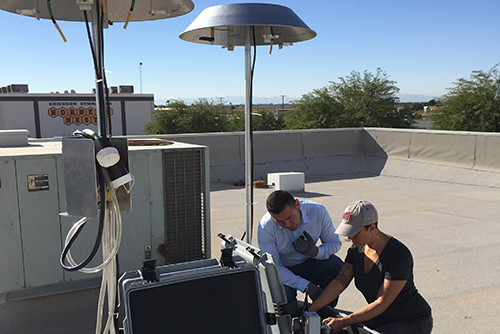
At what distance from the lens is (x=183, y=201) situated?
14.2 feet

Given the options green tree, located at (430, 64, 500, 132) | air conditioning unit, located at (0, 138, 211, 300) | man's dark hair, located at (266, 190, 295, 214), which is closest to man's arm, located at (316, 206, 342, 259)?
man's dark hair, located at (266, 190, 295, 214)

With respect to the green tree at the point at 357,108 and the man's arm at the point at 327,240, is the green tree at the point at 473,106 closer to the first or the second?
the green tree at the point at 357,108

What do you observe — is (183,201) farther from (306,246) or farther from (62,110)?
(62,110)

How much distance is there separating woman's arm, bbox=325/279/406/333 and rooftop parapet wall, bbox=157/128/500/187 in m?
8.20

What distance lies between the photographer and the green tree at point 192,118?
23.4 m

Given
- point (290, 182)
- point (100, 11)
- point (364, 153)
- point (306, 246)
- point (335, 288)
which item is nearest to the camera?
point (100, 11)

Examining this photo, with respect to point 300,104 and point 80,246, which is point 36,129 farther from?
point 80,246

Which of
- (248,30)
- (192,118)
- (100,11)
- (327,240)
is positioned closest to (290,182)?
(327,240)

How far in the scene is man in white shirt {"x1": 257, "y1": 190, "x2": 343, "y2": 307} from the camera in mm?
3506

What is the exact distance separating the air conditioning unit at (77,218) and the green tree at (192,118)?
18.8 m

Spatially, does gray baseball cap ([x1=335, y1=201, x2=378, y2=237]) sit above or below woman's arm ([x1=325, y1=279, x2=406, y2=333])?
above

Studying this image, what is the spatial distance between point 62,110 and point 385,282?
176ft

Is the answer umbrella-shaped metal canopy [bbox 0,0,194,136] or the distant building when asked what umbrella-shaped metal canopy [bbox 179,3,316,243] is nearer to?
umbrella-shaped metal canopy [bbox 0,0,194,136]

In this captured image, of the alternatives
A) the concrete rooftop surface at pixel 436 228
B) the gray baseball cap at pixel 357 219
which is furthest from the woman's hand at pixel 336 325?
the concrete rooftop surface at pixel 436 228
